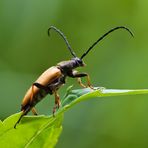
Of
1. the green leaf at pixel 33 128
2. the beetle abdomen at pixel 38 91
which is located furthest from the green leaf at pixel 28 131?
the beetle abdomen at pixel 38 91

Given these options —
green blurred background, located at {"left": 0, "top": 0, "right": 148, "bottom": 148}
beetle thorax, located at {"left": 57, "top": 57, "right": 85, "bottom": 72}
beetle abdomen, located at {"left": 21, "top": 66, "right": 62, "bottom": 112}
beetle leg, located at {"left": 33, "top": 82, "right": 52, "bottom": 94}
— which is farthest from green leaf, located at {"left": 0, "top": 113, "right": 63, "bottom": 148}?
green blurred background, located at {"left": 0, "top": 0, "right": 148, "bottom": 148}

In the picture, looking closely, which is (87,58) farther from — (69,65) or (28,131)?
(28,131)

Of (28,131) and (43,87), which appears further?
(43,87)

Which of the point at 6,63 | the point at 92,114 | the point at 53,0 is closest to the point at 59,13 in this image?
the point at 53,0

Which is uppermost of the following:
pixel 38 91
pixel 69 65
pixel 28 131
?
pixel 28 131

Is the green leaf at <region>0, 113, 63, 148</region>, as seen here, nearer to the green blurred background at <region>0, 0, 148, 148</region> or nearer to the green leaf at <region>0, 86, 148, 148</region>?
the green leaf at <region>0, 86, 148, 148</region>

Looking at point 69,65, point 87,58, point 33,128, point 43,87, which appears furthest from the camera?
point 87,58

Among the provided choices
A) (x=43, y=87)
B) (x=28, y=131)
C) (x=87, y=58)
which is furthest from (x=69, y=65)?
(x=87, y=58)

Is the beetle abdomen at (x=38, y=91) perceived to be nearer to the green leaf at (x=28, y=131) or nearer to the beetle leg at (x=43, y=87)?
the beetle leg at (x=43, y=87)

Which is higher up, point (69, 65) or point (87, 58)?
point (69, 65)
